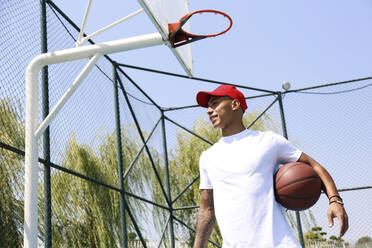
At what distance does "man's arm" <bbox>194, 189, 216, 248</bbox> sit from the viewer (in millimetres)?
2346

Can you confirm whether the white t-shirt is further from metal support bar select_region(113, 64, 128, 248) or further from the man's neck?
metal support bar select_region(113, 64, 128, 248)

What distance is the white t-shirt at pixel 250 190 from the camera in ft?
6.41

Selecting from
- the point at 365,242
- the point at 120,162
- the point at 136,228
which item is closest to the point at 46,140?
the point at 120,162

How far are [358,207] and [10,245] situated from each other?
4880mm

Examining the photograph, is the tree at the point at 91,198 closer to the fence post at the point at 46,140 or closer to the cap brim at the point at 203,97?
the fence post at the point at 46,140

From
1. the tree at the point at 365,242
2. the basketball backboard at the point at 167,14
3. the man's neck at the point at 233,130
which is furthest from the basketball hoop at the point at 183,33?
the tree at the point at 365,242

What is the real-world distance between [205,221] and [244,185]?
17.2 inches

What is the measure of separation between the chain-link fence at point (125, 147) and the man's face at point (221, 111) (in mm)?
1399

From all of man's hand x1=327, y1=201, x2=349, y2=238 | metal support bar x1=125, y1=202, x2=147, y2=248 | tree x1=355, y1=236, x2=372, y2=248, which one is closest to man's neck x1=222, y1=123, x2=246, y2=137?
man's hand x1=327, y1=201, x2=349, y2=238

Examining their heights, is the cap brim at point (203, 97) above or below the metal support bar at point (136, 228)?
above

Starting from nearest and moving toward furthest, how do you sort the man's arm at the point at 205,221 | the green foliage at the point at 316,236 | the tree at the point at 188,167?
Result: the man's arm at the point at 205,221 → the tree at the point at 188,167 → the green foliage at the point at 316,236

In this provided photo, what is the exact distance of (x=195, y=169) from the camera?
311 inches

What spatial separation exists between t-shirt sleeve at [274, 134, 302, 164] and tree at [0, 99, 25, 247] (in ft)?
5.87

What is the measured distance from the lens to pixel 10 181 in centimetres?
279
